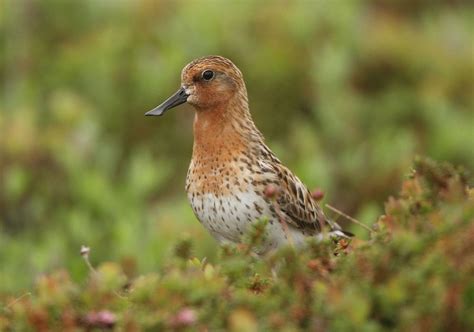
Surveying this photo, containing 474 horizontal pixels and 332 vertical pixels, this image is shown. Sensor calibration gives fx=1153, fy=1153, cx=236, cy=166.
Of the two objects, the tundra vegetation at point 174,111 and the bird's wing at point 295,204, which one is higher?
the tundra vegetation at point 174,111

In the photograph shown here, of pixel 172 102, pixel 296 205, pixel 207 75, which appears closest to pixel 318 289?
pixel 296 205

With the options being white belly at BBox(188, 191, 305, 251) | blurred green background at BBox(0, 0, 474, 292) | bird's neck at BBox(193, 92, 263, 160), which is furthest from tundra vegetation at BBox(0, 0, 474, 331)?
bird's neck at BBox(193, 92, 263, 160)

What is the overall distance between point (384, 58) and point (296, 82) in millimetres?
1000

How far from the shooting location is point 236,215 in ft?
16.6

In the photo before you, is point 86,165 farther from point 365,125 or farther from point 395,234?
point 395,234

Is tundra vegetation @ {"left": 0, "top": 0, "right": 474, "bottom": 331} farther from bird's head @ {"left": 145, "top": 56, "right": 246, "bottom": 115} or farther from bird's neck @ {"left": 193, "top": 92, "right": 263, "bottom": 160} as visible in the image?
bird's head @ {"left": 145, "top": 56, "right": 246, "bottom": 115}

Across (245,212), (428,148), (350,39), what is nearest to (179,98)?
(245,212)

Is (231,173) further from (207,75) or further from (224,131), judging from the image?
(207,75)

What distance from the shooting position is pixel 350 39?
1070 centimetres

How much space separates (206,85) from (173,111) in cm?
446

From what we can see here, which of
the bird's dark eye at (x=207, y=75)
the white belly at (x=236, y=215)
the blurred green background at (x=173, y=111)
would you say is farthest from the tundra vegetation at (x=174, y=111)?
the bird's dark eye at (x=207, y=75)

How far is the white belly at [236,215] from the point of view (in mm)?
5062

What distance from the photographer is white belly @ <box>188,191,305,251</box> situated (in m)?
5.06

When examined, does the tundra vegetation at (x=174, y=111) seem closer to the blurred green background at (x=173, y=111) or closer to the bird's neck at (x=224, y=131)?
the blurred green background at (x=173, y=111)
